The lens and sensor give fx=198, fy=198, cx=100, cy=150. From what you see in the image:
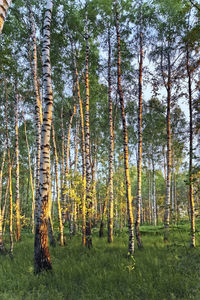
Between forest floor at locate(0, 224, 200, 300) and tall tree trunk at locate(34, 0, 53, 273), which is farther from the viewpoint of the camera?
tall tree trunk at locate(34, 0, 53, 273)

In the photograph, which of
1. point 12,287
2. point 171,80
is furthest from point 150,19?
point 12,287

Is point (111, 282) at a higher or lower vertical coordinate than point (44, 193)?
lower

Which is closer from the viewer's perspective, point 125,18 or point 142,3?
point 142,3

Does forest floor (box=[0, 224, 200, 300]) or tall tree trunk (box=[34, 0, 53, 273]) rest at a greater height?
tall tree trunk (box=[34, 0, 53, 273])

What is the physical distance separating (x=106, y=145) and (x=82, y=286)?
1858 cm

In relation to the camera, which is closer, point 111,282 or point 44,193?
point 111,282

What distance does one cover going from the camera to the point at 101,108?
765 inches

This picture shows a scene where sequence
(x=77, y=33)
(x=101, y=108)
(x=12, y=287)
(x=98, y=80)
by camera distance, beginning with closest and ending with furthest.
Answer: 1. (x=12, y=287)
2. (x=77, y=33)
3. (x=98, y=80)
4. (x=101, y=108)

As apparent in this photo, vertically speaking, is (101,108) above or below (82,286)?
above

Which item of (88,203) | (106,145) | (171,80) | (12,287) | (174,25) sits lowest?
(12,287)

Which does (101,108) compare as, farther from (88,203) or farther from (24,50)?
(88,203)

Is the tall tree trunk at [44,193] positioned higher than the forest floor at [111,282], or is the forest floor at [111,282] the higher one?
the tall tree trunk at [44,193]

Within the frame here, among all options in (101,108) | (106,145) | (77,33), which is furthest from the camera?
(106,145)

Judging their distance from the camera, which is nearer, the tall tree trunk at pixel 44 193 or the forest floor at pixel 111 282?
the forest floor at pixel 111 282
